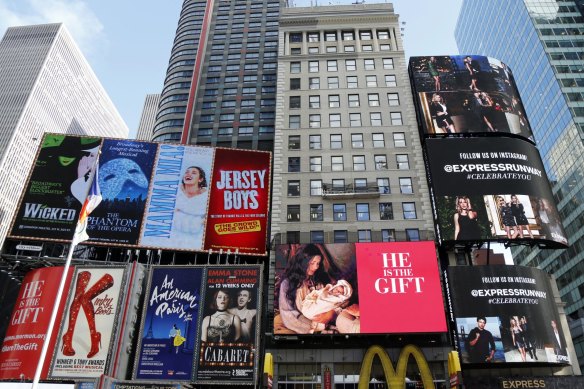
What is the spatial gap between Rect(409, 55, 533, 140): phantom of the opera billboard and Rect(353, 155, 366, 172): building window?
23.4 ft

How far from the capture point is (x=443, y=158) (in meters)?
49.3

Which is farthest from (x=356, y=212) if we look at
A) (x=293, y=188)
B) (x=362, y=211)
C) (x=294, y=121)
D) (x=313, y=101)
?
(x=313, y=101)

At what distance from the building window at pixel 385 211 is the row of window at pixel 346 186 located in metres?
1.40

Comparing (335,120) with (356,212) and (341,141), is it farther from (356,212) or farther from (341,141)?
(356,212)

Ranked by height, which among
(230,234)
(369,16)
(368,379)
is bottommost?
(368,379)

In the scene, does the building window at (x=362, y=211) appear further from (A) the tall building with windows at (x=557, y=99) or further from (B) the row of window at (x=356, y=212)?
(A) the tall building with windows at (x=557, y=99)

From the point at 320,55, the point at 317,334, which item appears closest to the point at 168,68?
the point at 320,55

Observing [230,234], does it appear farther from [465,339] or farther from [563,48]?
[563,48]

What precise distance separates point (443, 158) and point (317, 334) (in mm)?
21857

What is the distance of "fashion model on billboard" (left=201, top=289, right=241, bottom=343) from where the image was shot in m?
41.0

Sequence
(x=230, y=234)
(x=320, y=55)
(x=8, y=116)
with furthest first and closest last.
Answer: (x=8, y=116) → (x=320, y=55) → (x=230, y=234)

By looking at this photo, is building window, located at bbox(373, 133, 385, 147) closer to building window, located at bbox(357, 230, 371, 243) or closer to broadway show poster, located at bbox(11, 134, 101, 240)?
building window, located at bbox(357, 230, 371, 243)

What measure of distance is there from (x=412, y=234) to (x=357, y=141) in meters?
12.2

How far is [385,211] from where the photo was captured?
161 ft
